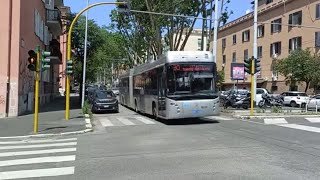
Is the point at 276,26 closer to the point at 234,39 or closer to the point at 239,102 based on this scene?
the point at 234,39

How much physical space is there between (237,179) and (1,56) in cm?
1972

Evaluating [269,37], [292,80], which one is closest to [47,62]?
[292,80]

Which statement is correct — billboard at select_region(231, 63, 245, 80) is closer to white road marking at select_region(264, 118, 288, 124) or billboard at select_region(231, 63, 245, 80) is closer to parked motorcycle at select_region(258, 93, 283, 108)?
parked motorcycle at select_region(258, 93, 283, 108)

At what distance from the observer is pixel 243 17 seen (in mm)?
68875

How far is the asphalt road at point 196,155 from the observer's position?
9.14 metres

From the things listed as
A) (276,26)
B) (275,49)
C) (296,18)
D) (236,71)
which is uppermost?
(296,18)

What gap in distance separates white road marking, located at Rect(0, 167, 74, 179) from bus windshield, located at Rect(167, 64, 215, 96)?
451 inches

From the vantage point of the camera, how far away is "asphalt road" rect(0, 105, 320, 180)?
30.0 ft

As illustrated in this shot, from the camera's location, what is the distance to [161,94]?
21828 millimetres

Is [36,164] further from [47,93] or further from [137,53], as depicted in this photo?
[137,53]

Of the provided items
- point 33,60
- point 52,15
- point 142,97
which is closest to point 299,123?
point 142,97

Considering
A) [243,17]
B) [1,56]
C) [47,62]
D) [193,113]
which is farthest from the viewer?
[243,17]

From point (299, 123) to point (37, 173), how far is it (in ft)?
49.5

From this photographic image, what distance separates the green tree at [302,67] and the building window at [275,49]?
31.4ft
